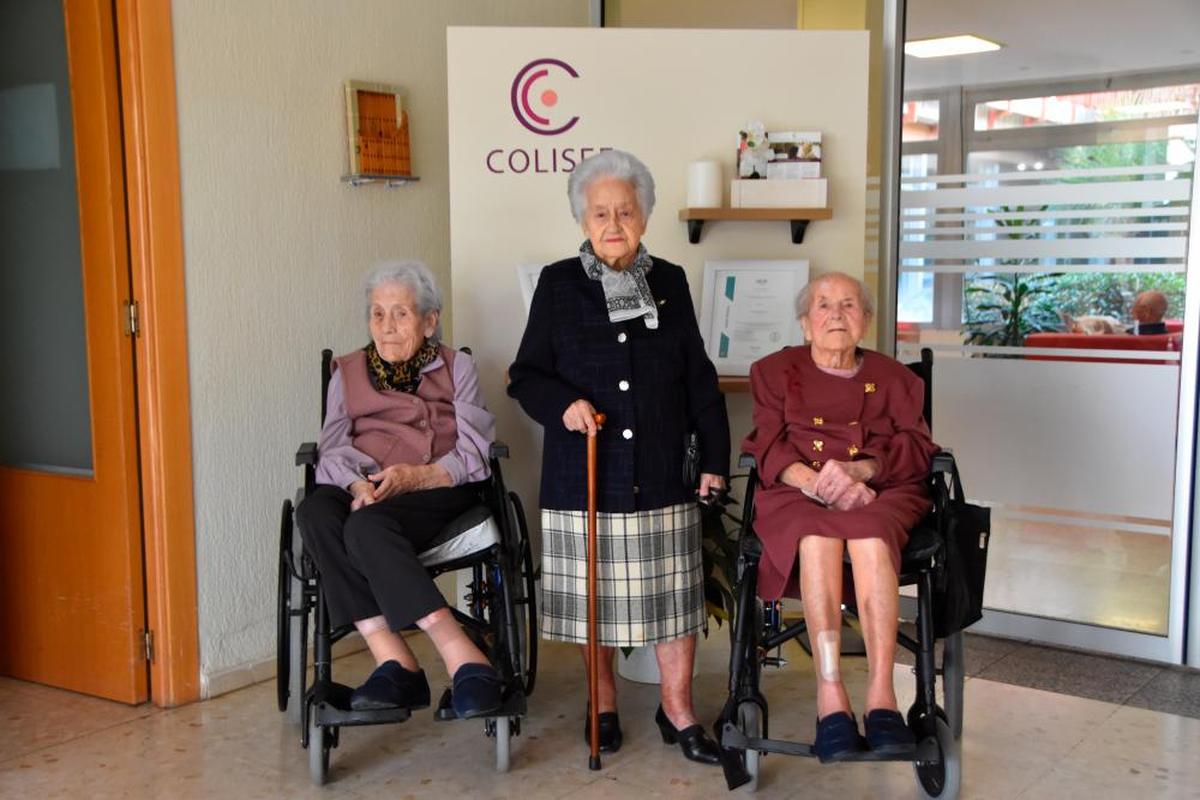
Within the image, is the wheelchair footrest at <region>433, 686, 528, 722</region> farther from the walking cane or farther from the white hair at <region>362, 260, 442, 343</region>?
the white hair at <region>362, 260, 442, 343</region>

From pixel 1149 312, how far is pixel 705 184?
1411 millimetres

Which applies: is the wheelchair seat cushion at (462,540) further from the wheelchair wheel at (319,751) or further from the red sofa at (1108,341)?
the red sofa at (1108,341)

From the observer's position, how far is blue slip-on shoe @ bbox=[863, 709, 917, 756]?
2.53 m

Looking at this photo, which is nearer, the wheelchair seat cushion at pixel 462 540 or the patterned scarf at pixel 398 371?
the wheelchair seat cushion at pixel 462 540

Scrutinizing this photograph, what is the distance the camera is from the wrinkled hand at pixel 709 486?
9.86ft

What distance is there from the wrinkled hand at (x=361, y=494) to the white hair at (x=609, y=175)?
843 millimetres

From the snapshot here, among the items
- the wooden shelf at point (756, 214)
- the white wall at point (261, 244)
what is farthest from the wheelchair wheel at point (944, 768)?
the white wall at point (261, 244)

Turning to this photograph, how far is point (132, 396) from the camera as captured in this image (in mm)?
3295

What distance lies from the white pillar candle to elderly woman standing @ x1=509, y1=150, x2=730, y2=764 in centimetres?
55

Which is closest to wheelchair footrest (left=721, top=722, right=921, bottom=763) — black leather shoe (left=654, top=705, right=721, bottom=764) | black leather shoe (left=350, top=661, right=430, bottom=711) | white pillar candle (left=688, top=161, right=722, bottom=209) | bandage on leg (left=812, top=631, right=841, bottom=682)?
bandage on leg (left=812, top=631, right=841, bottom=682)

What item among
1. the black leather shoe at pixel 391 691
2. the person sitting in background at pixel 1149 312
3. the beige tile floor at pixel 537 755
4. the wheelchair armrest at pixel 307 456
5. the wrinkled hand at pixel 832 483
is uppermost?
the person sitting in background at pixel 1149 312

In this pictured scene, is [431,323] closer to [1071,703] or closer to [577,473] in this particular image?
[577,473]

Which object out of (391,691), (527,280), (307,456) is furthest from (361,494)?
(527,280)

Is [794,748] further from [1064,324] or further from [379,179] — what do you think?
[379,179]
